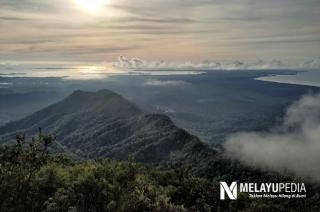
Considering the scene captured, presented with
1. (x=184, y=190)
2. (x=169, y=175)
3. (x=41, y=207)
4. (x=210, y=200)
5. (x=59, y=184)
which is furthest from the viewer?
(x=169, y=175)

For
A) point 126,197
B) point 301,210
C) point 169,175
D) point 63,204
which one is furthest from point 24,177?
point 169,175

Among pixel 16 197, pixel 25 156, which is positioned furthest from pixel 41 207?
pixel 25 156

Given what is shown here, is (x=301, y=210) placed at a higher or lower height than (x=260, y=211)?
lower

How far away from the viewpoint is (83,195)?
86312mm

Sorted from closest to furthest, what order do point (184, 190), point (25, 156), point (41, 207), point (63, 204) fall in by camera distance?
point (63, 204) < point (41, 207) < point (25, 156) < point (184, 190)

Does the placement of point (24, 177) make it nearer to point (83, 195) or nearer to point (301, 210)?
point (83, 195)

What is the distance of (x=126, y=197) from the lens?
3406 inches

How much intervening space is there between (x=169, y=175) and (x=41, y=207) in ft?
354

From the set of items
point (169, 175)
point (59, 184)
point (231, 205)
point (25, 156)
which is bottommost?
point (169, 175)

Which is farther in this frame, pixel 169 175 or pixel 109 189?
pixel 169 175

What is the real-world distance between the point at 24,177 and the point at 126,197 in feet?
80.2

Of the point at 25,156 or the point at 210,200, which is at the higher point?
the point at 25,156

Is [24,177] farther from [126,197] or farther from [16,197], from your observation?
[126,197]

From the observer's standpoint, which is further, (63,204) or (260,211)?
(260,211)
